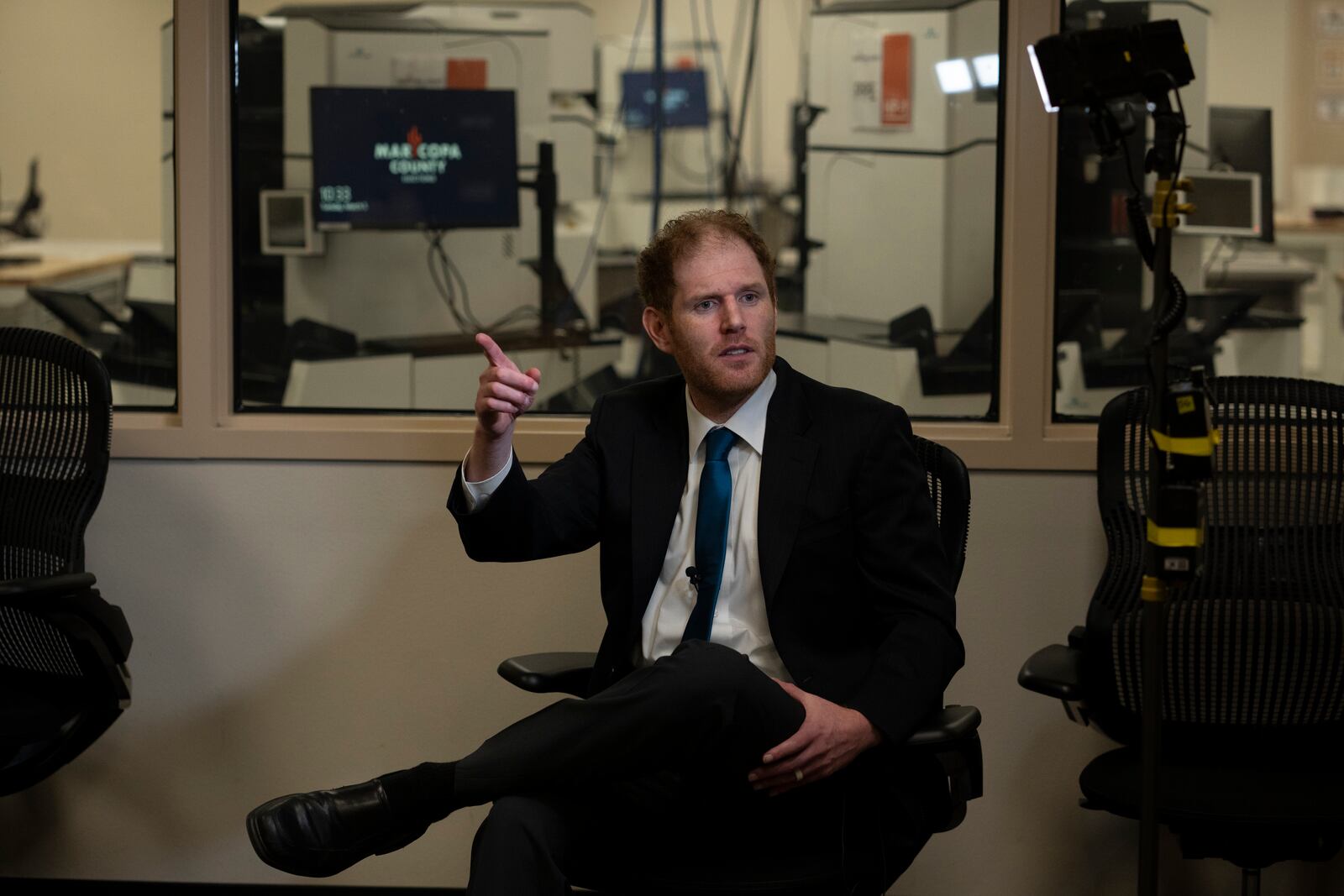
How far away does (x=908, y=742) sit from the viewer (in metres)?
1.60

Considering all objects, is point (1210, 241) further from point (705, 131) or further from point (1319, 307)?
point (705, 131)

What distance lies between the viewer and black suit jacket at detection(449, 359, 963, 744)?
1.73 metres

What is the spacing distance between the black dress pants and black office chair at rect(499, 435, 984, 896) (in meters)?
0.02

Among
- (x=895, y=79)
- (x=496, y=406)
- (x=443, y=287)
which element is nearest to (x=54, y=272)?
(x=443, y=287)

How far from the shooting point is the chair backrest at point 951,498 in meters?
1.84

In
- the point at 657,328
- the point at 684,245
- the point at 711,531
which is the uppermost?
the point at 684,245

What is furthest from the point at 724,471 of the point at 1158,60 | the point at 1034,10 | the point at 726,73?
the point at 726,73

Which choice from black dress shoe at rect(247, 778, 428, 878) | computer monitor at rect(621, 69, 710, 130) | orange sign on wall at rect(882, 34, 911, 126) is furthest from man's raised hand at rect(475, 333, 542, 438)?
computer monitor at rect(621, 69, 710, 130)

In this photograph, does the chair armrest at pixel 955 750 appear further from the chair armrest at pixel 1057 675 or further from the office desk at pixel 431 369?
the office desk at pixel 431 369

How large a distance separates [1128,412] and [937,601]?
1.50 ft

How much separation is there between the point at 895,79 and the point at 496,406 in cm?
224

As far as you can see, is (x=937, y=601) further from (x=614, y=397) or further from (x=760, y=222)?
(x=760, y=222)

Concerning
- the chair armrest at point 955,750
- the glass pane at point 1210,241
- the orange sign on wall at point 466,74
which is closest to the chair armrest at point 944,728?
the chair armrest at point 955,750

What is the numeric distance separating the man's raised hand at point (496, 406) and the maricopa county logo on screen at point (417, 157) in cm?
184
